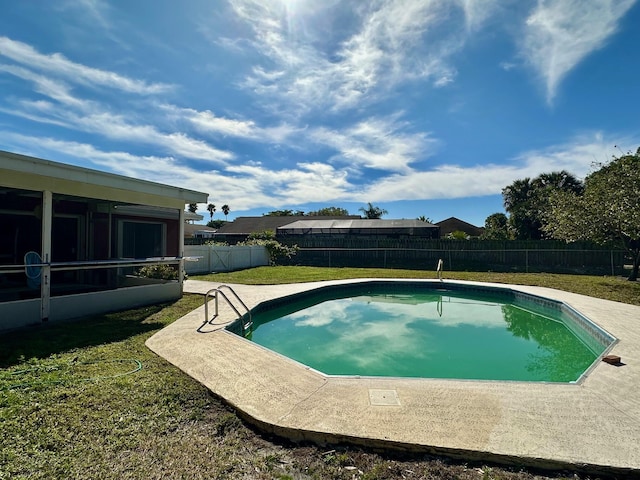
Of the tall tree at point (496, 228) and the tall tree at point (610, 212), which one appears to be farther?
the tall tree at point (496, 228)

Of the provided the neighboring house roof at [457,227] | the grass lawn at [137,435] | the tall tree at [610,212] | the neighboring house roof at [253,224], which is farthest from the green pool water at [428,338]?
the neighboring house roof at [457,227]

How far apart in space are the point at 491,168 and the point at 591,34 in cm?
1413

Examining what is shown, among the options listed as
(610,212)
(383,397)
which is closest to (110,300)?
(383,397)

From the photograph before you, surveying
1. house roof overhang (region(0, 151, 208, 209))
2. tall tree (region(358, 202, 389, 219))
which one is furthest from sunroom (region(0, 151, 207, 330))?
tall tree (region(358, 202, 389, 219))

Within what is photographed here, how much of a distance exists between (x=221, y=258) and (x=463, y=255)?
1477 centimetres

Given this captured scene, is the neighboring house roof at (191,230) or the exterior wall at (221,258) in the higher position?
the neighboring house roof at (191,230)

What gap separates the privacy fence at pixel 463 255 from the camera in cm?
1800

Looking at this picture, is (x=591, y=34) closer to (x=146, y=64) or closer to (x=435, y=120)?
(x=435, y=120)

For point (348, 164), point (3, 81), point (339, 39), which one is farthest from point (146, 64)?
point (348, 164)

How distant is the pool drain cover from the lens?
3.32m

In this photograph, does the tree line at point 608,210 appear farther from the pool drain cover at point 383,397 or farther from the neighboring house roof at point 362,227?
the pool drain cover at point 383,397

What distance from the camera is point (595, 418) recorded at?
9.99 ft

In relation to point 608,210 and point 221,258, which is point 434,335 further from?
point 221,258

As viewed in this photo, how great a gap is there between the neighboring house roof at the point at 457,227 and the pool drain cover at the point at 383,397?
4181 centimetres
